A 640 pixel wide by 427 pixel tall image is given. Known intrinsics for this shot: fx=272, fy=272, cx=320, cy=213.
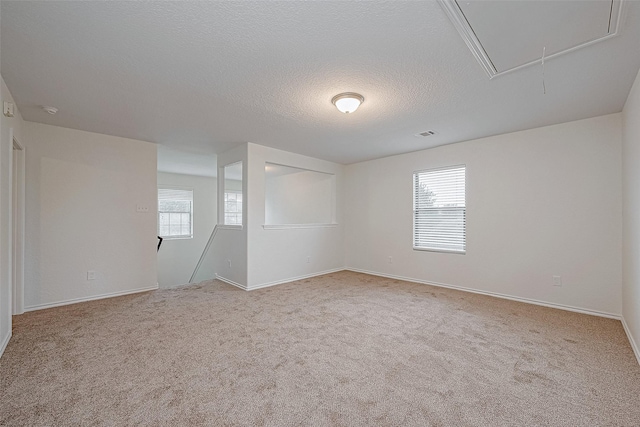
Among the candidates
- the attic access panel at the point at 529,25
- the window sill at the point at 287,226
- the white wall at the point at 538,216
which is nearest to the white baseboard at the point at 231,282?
the window sill at the point at 287,226

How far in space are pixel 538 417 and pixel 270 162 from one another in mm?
4404

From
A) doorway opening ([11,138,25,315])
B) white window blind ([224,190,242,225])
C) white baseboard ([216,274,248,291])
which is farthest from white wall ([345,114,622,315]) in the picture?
doorway opening ([11,138,25,315])

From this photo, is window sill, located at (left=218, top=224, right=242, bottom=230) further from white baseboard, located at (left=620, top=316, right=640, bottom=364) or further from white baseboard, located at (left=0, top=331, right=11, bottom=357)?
white baseboard, located at (left=620, top=316, right=640, bottom=364)

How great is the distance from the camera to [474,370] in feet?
6.87

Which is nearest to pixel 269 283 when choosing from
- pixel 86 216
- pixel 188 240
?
pixel 86 216

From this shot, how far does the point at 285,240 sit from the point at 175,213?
416 centimetres

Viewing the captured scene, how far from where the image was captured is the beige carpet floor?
1.63 m

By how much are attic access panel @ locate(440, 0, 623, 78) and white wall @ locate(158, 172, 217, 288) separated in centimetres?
741

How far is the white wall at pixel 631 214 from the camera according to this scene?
2.36m

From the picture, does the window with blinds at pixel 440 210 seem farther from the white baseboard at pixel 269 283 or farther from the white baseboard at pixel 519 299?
the white baseboard at pixel 269 283

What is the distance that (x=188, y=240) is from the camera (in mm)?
7602

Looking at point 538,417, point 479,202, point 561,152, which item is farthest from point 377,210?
point 538,417

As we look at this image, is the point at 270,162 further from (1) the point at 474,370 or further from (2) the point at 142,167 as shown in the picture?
(1) the point at 474,370

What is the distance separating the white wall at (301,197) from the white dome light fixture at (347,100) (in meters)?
3.40
